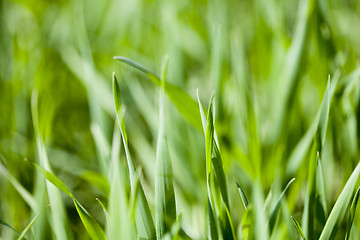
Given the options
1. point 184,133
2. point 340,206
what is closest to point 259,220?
point 340,206

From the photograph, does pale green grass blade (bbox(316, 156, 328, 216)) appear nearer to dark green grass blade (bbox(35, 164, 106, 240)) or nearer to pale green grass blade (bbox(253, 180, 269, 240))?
pale green grass blade (bbox(253, 180, 269, 240))

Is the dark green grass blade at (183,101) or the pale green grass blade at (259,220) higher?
the dark green grass blade at (183,101)

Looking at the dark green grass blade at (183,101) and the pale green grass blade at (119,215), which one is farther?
the dark green grass blade at (183,101)

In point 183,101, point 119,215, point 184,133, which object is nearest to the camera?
point 119,215

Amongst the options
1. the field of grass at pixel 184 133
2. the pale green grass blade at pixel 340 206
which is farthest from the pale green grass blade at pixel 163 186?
the pale green grass blade at pixel 340 206

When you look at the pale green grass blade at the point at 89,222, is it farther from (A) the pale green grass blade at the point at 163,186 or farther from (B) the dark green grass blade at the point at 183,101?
(B) the dark green grass blade at the point at 183,101

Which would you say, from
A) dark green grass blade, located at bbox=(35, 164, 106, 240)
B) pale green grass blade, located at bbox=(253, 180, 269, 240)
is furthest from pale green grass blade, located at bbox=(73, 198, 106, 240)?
pale green grass blade, located at bbox=(253, 180, 269, 240)

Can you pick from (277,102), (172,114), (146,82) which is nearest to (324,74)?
(277,102)

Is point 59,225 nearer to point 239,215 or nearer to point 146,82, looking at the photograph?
point 239,215

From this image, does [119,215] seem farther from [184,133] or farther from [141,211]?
[184,133]
